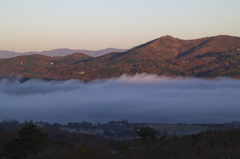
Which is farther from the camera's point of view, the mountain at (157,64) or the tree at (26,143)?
the mountain at (157,64)

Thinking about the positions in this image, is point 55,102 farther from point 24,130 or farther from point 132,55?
point 24,130

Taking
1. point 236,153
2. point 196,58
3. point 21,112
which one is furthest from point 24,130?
point 196,58

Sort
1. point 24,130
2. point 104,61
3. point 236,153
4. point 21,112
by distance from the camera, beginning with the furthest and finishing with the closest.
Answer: point 104,61, point 21,112, point 24,130, point 236,153

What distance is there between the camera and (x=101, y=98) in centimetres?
15012

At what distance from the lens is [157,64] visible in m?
158

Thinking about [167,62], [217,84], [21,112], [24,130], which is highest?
[167,62]

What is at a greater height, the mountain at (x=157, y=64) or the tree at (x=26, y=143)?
the mountain at (x=157, y=64)

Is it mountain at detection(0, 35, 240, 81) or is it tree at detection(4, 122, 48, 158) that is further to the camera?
mountain at detection(0, 35, 240, 81)

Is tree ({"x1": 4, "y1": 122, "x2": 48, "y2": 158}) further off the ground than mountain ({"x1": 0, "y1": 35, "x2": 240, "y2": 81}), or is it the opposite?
mountain ({"x1": 0, "y1": 35, "x2": 240, "y2": 81})

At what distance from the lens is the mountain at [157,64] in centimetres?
14600

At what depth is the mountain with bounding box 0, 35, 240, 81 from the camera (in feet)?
479

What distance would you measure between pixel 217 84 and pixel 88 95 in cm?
6684

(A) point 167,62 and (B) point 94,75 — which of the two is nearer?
(B) point 94,75

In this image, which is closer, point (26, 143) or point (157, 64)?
point (26, 143)
